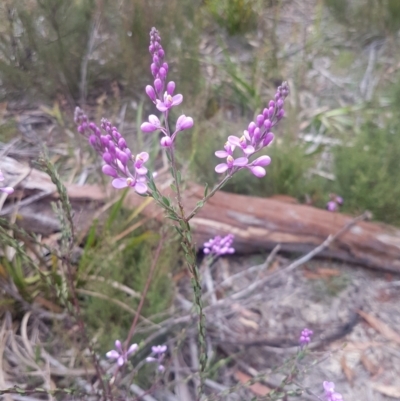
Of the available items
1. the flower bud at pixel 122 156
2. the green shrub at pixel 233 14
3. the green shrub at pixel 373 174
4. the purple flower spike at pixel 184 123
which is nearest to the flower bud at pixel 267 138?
the purple flower spike at pixel 184 123

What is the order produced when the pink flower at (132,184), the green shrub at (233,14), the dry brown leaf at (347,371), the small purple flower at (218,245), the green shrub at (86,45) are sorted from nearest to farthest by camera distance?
the pink flower at (132,184) < the small purple flower at (218,245) < the dry brown leaf at (347,371) < the green shrub at (86,45) < the green shrub at (233,14)

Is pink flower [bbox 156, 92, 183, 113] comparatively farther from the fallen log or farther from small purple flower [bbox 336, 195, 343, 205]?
small purple flower [bbox 336, 195, 343, 205]

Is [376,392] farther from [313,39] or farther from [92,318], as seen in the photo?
[313,39]

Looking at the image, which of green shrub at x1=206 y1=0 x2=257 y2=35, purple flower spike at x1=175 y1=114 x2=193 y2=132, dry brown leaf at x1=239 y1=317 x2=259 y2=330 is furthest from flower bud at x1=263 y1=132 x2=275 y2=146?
green shrub at x1=206 y1=0 x2=257 y2=35

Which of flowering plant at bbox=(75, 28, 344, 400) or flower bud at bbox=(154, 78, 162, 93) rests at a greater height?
flower bud at bbox=(154, 78, 162, 93)

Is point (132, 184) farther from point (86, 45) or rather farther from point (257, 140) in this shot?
point (86, 45)

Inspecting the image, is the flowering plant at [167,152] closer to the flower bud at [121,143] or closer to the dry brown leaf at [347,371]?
the flower bud at [121,143]
